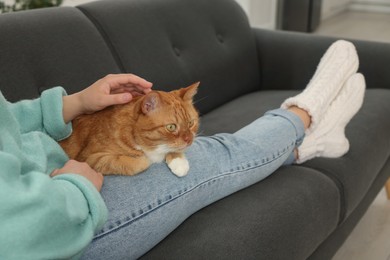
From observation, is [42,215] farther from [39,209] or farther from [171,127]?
[171,127]

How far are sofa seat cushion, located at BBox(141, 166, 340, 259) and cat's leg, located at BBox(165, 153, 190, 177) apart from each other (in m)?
0.13

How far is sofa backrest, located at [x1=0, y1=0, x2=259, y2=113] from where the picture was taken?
1.34m

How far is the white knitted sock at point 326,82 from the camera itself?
1359 mm

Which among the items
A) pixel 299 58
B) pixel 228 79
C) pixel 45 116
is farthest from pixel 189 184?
pixel 299 58

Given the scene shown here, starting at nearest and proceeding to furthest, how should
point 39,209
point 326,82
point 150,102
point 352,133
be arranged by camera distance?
point 39,209
point 150,102
point 326,82
point 352,133

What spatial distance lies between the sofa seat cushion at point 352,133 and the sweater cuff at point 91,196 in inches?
30.6

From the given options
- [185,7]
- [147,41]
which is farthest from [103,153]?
[185,7]

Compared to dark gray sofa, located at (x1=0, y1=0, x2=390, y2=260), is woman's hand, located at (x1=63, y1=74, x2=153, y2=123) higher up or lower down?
higher up

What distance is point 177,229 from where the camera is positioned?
1088 millimetres

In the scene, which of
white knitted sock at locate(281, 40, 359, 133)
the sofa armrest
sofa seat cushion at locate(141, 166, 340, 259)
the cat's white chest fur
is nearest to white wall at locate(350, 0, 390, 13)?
the sofa armrest

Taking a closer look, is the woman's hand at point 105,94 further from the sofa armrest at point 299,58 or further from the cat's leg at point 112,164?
the sofa armrest at point 299,58

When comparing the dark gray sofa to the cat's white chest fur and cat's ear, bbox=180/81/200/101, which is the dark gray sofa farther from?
cat's ear, bbox=180/81/200/101

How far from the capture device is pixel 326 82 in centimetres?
148

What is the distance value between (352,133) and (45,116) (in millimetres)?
997
